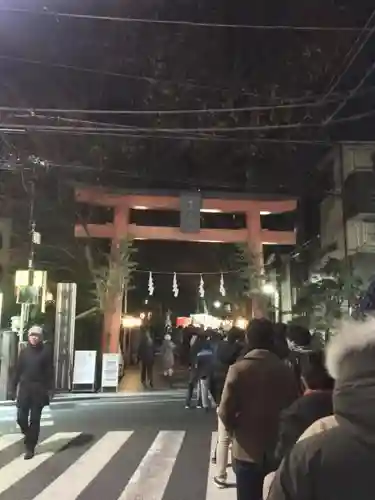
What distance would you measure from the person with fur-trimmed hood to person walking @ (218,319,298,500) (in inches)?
93.4

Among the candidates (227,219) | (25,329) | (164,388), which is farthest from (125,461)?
(227,219)

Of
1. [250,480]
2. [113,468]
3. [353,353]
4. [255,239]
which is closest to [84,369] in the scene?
[255,239]

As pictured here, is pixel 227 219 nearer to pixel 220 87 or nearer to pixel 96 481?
pixel 220 87

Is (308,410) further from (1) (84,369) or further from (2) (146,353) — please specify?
(2) (146,353)

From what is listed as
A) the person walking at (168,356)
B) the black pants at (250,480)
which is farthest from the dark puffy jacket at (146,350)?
the black pants at (250,480)

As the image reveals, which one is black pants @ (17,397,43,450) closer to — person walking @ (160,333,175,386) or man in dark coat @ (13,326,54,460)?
man in dark coat @ (13,326,54,460)

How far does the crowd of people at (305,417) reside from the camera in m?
1.44

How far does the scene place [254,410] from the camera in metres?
3.86

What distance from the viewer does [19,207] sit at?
23094mm

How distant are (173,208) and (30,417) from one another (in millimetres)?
13857

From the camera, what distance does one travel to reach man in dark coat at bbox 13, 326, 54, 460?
8.08 meters

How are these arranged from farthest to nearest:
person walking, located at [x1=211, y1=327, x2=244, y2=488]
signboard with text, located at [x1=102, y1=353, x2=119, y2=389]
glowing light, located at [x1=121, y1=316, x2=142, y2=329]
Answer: glowing light, located at [x1=121, y1=316, x2=142, y2=329]
signboard with text, located at [x1=102, y1=353, x2=119, y2=389]
person walking, located at [x1=211, y1=327, x2=244, y2=488]

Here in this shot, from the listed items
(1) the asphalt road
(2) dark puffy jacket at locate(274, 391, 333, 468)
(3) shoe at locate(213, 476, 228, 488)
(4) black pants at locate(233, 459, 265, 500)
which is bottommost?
(1) the asphalt road

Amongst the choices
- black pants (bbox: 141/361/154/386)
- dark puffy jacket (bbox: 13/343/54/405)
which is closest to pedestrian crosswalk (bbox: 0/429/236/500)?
dark puffy jacket (bbox: 13/343/54/405)
